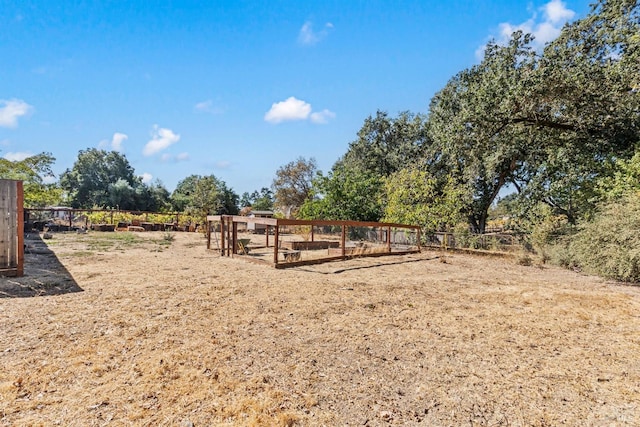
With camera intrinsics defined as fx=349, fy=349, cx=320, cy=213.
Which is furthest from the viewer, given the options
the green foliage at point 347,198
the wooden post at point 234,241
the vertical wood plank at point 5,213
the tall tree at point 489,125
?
the green foliage at point 347,198

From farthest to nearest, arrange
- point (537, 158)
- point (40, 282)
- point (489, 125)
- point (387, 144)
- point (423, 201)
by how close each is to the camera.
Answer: point (387, 144) < point (423, 201) < point (537, 158) < point (489, 125) < point (40, 282)

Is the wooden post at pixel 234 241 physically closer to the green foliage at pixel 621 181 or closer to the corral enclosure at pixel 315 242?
the corral enclosure at pixel 315 242

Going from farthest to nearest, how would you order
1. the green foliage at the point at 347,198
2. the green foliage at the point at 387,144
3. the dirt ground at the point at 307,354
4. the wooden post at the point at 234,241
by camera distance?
1. the green foliage at the point at 387,144
2. the green foliage at the point at 347,198
3. the wooden post at the point at 234,241
4. the dirt ground at the point at 307,354

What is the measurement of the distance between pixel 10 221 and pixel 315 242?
11606 mm

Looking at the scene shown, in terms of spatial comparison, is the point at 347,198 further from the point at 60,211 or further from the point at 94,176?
the point at 94,176

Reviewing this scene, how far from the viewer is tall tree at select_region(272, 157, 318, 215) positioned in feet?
126

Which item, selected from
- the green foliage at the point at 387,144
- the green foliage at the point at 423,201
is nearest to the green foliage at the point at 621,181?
the green foliage at the point at 423,201

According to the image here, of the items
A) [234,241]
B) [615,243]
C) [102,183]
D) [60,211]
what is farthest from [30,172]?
[102,183]

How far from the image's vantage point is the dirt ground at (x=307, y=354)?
9.68 feet

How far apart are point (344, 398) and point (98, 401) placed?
83.4 inches

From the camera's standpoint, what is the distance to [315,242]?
17.1m

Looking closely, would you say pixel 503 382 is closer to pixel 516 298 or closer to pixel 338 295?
pixel 338 295

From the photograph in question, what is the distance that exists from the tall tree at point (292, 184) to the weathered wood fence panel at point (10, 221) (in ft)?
101

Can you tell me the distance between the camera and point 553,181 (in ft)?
54.1
